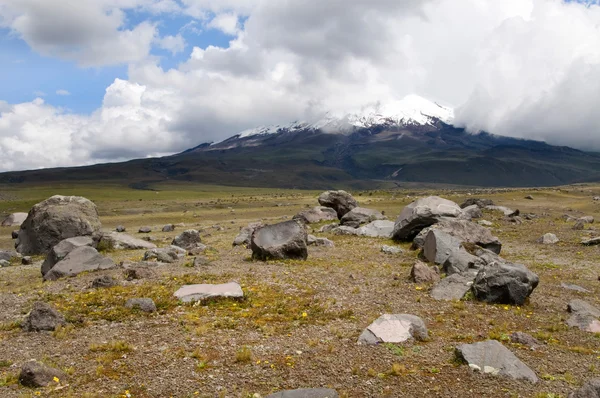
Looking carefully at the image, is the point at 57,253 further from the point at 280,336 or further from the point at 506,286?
the point at 506,286

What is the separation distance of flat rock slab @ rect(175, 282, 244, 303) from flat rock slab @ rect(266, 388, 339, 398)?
8798 mm

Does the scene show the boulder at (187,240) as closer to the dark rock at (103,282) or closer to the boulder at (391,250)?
the boulder at (391,250)

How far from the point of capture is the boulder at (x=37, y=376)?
1246 cm

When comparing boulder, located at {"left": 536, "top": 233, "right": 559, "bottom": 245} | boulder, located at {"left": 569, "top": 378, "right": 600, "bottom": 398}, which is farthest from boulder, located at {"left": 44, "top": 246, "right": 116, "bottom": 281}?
boulder, located at {"left": 536, "top": 233, "right": 559, "bottom": 245}

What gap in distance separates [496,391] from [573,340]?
611 cm

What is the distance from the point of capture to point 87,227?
1673 inches

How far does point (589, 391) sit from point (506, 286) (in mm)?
9278

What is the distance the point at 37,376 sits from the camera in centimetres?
1254

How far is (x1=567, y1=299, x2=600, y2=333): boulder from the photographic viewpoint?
57.8 ft

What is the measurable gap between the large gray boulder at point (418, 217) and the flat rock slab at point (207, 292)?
22.0m

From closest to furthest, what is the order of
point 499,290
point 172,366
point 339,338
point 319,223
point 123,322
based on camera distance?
point 172,366
point 339,338
point 123,322
point 499,290
point 319,223

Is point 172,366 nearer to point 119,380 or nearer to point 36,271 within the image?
point 119,380

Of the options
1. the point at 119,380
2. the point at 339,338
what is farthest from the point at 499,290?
the point at 119,380

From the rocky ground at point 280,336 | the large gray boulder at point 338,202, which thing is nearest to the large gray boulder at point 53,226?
the rocky ground at point 280,336
